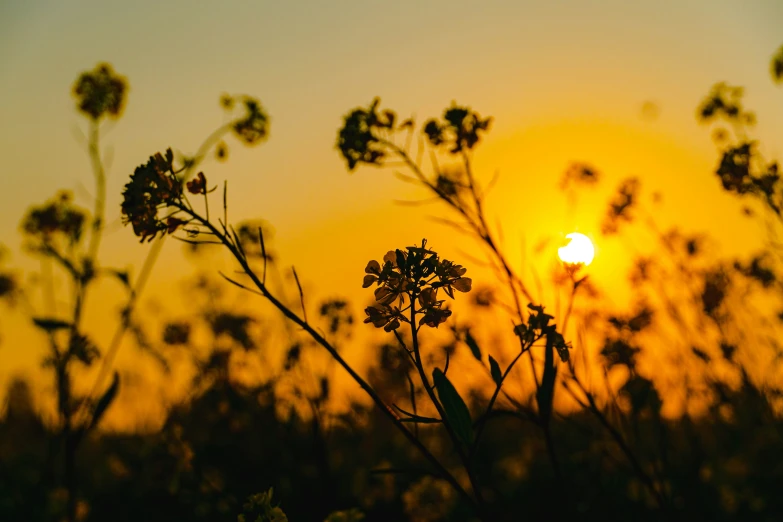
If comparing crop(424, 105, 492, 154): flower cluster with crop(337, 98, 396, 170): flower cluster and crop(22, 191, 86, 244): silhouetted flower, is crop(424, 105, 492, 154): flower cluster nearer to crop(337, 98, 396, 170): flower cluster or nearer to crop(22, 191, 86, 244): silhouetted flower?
crop(337, 98, 396, 170): flower cluster

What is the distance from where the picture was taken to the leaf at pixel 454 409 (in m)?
1.74

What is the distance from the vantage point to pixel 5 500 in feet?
17.6

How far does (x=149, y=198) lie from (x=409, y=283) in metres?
0.85

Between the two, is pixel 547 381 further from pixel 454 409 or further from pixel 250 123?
pixel 250 123

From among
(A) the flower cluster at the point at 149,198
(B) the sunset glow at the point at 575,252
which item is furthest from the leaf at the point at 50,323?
(B) the sunset glow at the point at 575,252

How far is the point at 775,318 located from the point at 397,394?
3663mm

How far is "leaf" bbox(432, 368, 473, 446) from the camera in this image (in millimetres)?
1744

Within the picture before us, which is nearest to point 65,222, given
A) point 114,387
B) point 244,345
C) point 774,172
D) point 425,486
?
point 244,345

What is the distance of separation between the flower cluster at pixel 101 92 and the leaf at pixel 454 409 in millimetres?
3278

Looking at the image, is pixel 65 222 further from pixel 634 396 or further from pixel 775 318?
pixel 775 318

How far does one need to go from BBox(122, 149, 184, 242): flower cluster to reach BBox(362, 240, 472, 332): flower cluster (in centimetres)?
67

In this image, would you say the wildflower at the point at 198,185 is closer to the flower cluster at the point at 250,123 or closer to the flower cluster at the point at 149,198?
the flower cluster at the point at 149,198

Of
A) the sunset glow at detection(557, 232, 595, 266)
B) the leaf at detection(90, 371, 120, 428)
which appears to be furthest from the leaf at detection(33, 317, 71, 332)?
the sunset glow at detection(557, 232, 595, 266)

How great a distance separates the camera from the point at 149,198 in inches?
74.3
